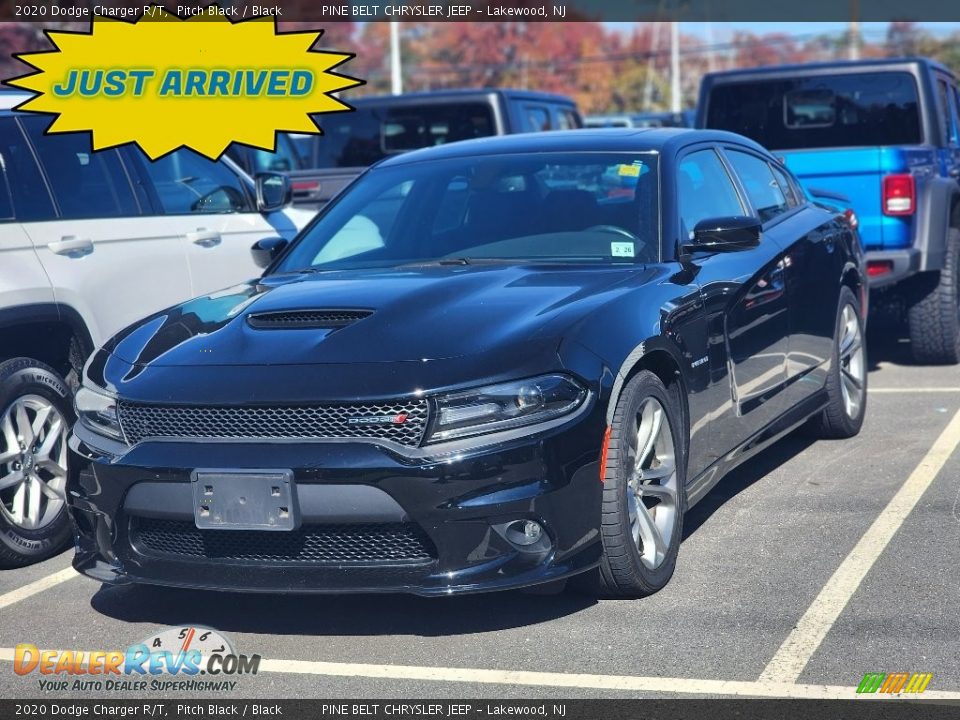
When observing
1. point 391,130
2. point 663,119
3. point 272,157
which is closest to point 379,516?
point 391,130

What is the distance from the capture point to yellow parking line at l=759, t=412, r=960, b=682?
4.19 meters

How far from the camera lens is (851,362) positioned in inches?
294

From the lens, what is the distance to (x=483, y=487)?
423 cm

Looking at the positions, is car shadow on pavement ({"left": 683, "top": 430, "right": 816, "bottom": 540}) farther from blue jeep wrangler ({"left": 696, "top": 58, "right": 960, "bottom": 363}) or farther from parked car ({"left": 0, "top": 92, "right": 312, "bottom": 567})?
parked car ({"left": 0, "top": 92, "right": 312, "bottom": 567})

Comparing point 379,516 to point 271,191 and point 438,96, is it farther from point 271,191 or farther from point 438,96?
point 438,96

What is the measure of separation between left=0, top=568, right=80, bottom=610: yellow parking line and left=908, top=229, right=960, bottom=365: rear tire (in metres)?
6.09

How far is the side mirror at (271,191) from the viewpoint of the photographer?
7430 mm

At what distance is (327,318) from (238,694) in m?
1.33

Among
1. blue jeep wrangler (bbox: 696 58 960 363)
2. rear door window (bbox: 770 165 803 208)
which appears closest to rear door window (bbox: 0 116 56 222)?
rear door window (bbox: 770 165 803 208)

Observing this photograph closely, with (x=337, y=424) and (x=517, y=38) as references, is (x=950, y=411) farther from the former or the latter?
(x=517, y=38)

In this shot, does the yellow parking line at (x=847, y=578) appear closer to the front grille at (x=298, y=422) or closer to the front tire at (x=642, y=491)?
the front tire at (x=642, y=491)

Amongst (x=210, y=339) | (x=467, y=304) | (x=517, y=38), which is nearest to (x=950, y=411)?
(x=467, y=304)

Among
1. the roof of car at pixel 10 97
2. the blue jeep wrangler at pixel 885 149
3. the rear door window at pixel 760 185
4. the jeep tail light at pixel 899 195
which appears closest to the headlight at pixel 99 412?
the roof of car at pixel 10 97

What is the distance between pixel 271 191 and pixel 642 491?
3369 millimetres
